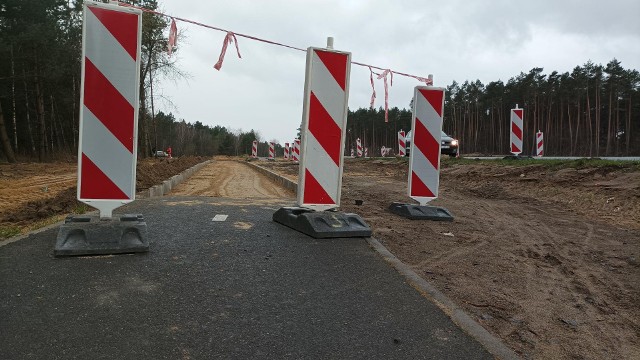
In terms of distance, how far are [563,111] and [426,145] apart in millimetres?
56933

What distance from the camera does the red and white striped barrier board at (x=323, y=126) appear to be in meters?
4.60

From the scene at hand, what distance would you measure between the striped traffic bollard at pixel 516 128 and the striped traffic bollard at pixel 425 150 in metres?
8.42

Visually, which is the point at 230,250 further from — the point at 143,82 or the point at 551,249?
the point at 143,82

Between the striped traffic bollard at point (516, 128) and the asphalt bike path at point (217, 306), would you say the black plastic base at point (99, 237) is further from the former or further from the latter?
the striped traffic bollard at point (516, 128)

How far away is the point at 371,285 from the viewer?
3.02 metres

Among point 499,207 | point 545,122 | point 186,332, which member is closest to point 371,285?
point 186,332

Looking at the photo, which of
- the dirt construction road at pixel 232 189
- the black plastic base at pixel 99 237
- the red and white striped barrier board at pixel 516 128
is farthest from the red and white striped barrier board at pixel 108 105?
the red and white striped barrier board at pixel 516 128

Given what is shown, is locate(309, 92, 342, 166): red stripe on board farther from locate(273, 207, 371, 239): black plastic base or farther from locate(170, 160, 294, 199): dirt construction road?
locate(170, 160, 294, 199): dirt construction road

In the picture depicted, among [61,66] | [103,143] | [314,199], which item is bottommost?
[314,199]

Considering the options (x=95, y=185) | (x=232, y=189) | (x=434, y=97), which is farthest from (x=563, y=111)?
(x=95, y=185)

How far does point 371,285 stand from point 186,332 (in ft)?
4.43

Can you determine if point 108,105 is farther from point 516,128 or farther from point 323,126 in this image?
point 516,128

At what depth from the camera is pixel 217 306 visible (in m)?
2.55

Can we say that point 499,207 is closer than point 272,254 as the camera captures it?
No
